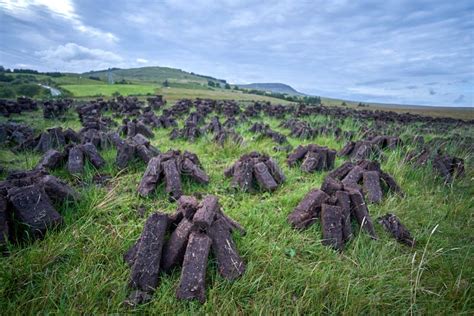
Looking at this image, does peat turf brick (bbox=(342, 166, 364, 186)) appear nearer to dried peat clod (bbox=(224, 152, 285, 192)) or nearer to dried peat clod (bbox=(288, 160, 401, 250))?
dried peat clod (bbox=(288, 160, 401, 250))

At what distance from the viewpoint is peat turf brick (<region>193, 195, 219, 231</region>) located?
277 cm

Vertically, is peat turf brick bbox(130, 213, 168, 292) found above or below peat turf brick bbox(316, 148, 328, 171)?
below

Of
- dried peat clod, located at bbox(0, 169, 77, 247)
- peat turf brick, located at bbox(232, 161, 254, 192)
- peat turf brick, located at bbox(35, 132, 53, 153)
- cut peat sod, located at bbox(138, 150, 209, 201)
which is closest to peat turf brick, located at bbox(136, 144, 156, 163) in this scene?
cut peat sod, located at bbox(138, 150, 209, 201)

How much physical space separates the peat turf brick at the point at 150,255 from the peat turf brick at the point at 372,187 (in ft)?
12.1

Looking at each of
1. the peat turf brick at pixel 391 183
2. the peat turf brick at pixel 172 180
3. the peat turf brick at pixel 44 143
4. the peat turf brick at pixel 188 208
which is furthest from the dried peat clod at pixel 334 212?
the peat turf brick at pixel 44 143

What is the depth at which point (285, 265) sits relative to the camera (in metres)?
2.85

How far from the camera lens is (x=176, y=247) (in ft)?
8.92

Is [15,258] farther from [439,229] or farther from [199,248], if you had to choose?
[439,229]

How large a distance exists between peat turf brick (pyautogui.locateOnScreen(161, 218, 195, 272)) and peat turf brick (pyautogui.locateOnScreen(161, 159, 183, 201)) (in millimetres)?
1495

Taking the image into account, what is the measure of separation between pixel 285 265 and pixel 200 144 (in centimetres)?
580

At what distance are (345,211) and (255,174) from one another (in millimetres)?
1911

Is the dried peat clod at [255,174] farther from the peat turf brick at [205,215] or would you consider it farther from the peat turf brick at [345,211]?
the peat turf brick at [205,215]

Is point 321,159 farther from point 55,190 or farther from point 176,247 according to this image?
point 55,190

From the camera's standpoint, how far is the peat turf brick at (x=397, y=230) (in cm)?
363
